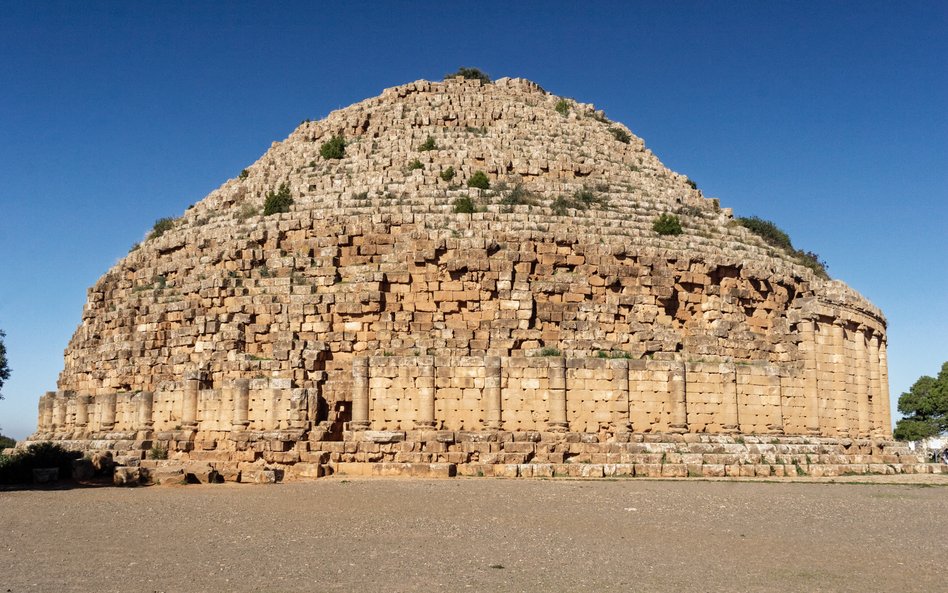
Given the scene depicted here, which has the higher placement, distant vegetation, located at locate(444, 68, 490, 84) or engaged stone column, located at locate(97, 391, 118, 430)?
distant vegetation, located at locate(444, 68, 490, 84)

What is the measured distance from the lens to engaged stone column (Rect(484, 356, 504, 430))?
1928 cm

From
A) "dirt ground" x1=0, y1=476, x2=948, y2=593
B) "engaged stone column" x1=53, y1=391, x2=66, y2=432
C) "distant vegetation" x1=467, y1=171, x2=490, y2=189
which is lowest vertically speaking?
"dirt ground" x1=0, y1=476, x2=948, y2=593

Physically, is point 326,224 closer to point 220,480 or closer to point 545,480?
point 220,480

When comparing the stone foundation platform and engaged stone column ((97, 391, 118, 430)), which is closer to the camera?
the stone foundation platform

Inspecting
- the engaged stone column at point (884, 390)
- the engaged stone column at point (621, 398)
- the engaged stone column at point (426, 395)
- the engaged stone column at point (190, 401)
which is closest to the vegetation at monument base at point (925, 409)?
the engaged stone column at point (884, 390)

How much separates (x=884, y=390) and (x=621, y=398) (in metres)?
10.6

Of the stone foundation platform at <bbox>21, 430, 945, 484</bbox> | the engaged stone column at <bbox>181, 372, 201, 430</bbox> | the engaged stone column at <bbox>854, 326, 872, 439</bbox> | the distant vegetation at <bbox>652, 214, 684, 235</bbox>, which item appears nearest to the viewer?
the stone foundation platform at <bbox>21, 430, 945, 484</bbox>

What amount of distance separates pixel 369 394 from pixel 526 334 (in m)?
3.75

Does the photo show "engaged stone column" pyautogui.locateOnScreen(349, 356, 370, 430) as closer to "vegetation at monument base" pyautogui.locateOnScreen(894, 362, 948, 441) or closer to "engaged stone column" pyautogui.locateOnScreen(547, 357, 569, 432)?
"engaged stone column" pyautogui.locateOnScreen(547, 357, 569, 432)

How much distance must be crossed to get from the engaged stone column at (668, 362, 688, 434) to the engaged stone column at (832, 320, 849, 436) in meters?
5.14

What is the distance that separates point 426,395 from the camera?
63.6ft

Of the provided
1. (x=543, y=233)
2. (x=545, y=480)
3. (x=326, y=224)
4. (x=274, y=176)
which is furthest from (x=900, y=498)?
(x=274, y=176)

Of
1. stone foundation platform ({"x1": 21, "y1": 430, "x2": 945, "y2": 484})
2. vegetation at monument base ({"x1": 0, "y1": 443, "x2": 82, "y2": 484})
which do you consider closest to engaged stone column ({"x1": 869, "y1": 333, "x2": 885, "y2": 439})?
stone foundation platform ({"x1": 21, "y1": 430, "x2": 945, "y2": 484})

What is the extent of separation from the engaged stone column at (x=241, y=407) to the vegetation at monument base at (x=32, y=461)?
381cm
